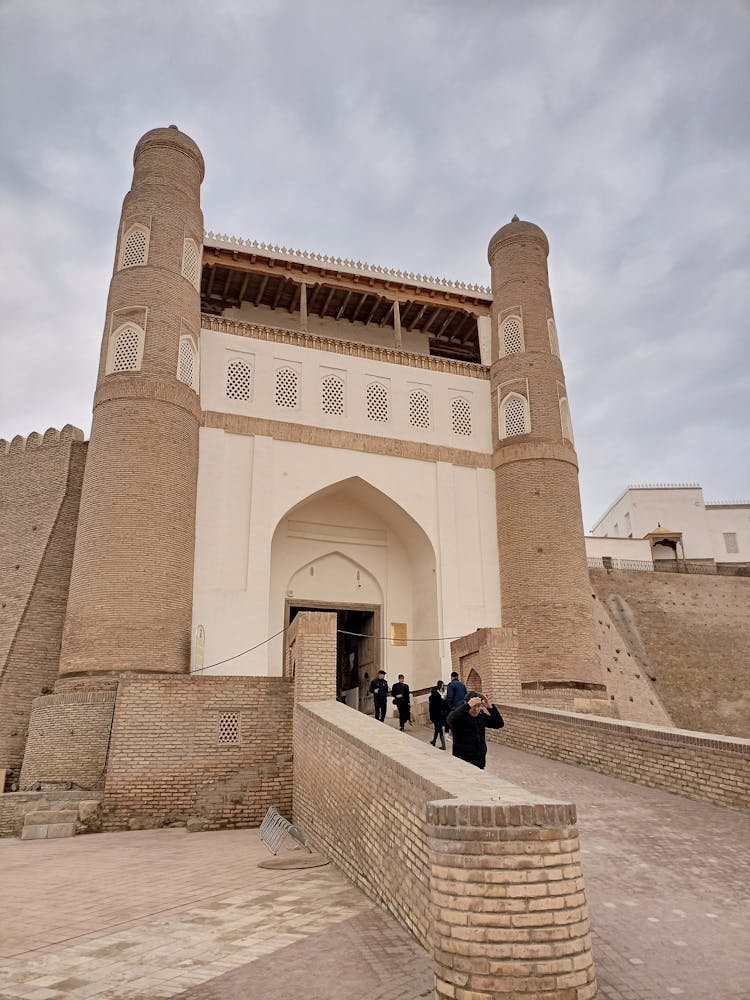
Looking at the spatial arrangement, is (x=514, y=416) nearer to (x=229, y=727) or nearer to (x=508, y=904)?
(x=229, y=727)

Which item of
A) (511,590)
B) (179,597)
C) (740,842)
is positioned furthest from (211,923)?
(511,590)

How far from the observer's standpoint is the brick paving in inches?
118

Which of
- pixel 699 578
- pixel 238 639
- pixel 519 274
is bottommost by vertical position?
pixel 238 639

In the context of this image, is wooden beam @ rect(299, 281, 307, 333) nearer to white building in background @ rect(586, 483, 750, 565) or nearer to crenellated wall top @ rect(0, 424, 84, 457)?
crenellated wall top @ rect(0, 424, 84, 457)

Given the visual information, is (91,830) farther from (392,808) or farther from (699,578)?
(699,578)

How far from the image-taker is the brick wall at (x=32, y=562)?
11.9 m

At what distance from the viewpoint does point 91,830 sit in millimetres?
8000

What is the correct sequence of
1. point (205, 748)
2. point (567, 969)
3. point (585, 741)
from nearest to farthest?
point (567, 969) < point (585, 741) < point (205, 748)

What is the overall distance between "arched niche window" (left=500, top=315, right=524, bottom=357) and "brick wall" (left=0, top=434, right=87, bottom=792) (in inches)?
332

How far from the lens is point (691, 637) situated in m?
19.3

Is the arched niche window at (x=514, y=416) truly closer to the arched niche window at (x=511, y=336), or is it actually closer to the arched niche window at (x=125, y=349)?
the arched niche window at (x=511, y=336)

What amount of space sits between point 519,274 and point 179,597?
9807 millimetres

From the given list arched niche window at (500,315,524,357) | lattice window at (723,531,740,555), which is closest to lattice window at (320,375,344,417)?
arched niche window at (500,315,524,357)

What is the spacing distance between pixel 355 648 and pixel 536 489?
493 centimetres
